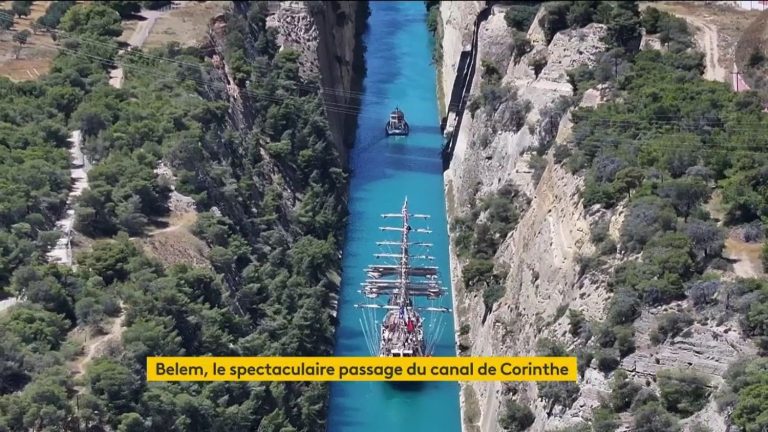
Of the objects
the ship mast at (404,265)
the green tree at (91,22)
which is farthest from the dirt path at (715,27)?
the green tree at (91,22)

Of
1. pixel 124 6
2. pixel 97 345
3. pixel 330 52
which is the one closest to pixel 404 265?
pixel 97 345

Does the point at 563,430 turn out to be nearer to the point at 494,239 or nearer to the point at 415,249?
the point at 494,239

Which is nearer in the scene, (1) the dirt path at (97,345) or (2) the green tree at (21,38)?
(1) the dirt path at (97,345)

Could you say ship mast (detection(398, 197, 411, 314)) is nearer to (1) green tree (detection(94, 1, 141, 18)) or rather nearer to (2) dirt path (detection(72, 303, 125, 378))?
(2) dirt path (detection(72, 303, 125, 378))

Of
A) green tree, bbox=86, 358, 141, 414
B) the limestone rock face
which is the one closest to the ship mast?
the limestone rock face

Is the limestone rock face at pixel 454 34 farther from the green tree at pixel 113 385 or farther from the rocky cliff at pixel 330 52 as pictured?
the green tree at pixel 113 385

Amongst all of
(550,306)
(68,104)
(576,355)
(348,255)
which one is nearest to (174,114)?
(68,104)
